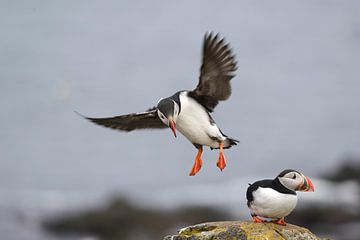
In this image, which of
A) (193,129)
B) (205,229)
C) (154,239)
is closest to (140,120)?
(193,129)

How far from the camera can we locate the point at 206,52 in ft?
24.7

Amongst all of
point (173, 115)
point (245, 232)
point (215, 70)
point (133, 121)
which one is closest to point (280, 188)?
point (245, 232)

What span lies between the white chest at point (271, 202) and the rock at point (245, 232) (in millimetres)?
128

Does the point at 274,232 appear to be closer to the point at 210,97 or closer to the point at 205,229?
the point at 205,229

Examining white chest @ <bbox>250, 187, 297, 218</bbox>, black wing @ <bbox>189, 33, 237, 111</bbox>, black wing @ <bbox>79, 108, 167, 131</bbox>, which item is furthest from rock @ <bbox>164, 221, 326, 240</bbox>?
black wing @ <bbox>79, 108, 167, 131</bbox>

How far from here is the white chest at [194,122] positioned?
7727mm

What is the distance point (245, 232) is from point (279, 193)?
439 mm

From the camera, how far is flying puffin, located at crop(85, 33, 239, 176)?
7473 mm

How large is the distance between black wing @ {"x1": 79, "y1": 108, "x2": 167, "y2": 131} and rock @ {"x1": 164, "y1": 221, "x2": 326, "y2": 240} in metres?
1.67

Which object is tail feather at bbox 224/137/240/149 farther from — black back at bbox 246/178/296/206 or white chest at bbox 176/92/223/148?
black back at bbox 246/178/296/206

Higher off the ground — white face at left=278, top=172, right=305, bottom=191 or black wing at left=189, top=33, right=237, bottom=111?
black wing at left=189, top=33, right=237, bottom=111

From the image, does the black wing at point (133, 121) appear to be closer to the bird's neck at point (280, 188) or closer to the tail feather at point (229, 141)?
the tail feather at point (229, 141)

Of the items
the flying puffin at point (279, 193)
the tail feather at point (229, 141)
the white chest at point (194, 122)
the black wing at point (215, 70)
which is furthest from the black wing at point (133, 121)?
the flying puffin at point (279, 193)

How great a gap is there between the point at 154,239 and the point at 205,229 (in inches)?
240
